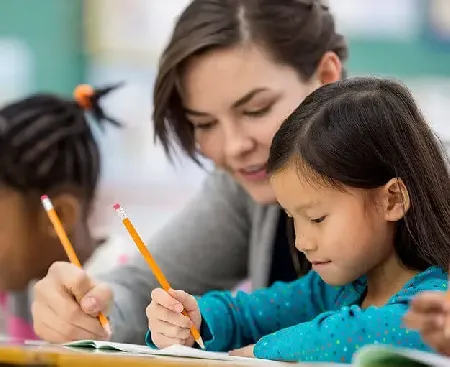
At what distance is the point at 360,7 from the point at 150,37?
A: 65cm

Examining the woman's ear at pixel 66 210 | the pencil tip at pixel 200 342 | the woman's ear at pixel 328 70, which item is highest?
the woman's ear at pixel 328 70

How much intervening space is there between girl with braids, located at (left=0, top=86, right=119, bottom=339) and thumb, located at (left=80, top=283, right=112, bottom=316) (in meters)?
0.35

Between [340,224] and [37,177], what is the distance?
0.66m

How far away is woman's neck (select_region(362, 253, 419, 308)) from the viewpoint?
26.5 inches

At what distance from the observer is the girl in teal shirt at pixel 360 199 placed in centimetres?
64

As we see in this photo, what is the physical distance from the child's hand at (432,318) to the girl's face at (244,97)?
1.29 feet

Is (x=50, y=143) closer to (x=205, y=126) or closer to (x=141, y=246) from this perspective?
(x=205, y=126)

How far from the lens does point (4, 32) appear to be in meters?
2.71

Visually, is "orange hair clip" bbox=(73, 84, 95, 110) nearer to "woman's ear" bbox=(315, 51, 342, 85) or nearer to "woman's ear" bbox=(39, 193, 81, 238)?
"woman's ear" bbox=(39, 193, 81, 238)

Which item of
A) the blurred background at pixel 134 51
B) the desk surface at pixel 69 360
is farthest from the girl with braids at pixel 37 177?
the blurred background at pixel 134 51

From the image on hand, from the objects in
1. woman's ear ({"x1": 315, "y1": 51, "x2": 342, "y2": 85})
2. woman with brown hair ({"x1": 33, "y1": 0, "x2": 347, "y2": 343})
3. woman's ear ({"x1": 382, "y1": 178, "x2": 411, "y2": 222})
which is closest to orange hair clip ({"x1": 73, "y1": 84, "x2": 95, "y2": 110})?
woman with brown hair ({"x1": 33, "y1": 0, "x2": 347, "y2": 343})

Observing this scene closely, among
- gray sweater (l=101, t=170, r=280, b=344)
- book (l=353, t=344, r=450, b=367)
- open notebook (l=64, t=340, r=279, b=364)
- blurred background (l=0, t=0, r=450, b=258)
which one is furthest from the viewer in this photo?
blurred background (l=0, t=0, r=450, b=258)

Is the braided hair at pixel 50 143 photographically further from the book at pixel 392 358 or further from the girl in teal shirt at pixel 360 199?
the book at pixel 392 358

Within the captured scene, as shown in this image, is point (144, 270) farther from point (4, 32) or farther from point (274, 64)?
point (4, 32)
